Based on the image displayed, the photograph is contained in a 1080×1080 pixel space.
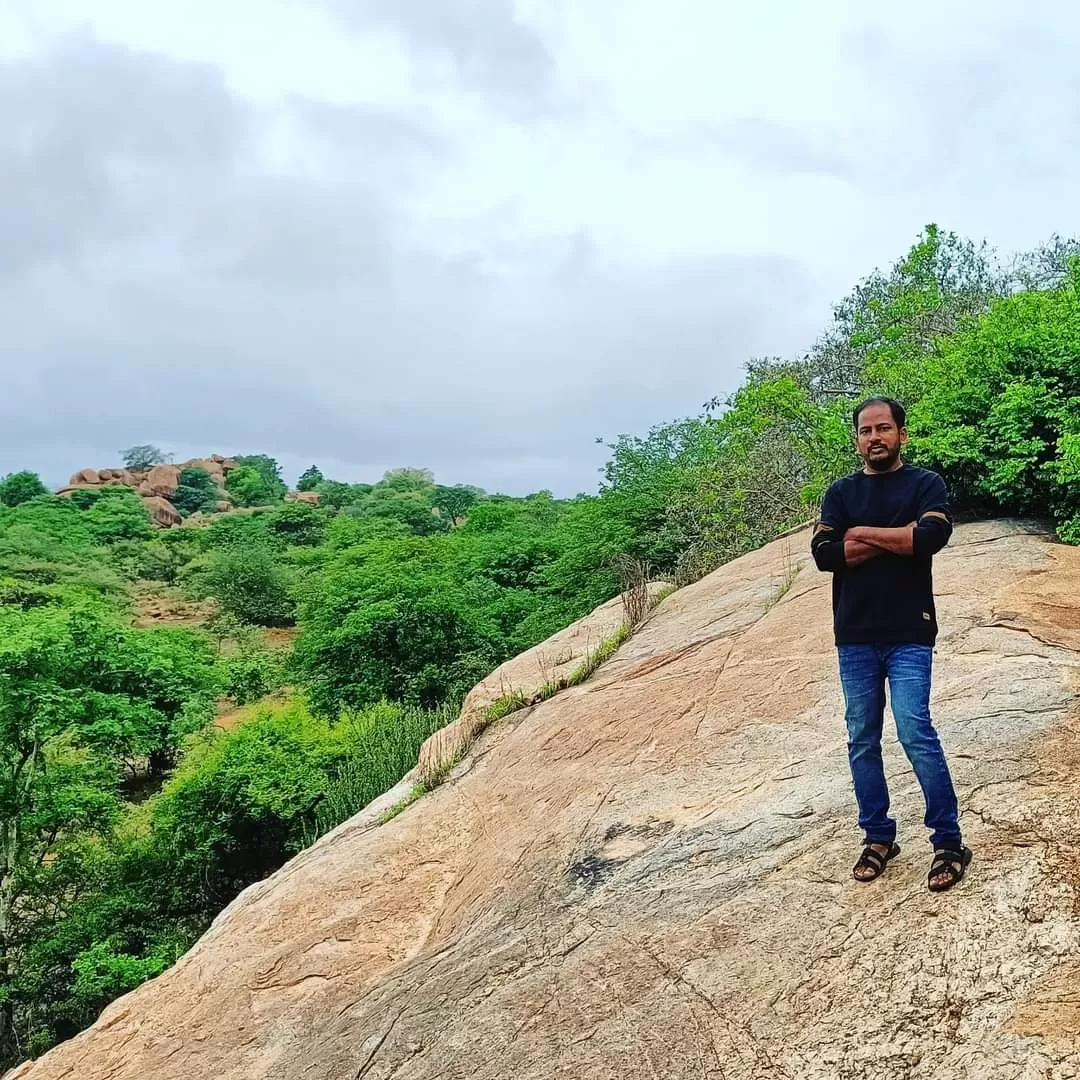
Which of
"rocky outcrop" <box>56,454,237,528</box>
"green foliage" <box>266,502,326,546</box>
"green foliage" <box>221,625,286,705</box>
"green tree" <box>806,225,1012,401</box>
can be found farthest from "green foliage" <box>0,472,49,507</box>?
"green tree" <box>806,225,1012,401</box>

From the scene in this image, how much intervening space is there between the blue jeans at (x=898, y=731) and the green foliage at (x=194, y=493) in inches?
3179

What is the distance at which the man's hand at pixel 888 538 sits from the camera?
342 centimetres

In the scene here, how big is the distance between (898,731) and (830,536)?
2.64ft

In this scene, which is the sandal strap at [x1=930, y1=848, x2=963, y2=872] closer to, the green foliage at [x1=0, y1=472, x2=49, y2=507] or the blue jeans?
the blue jeans

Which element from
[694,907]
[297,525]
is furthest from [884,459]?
[297,525]

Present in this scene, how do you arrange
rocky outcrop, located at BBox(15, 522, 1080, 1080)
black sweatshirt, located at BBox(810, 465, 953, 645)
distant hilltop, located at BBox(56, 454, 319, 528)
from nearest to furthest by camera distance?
1. rocky outcrop, located at BBox(15, 522, 1080, 1080)
2. black sweatshirt, located at BBox(810, 465, 953, 645)
3. distant hilltop, located at BBox(56, 454, 319, 528)

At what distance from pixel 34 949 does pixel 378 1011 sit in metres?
14.5

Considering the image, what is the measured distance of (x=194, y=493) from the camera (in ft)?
262

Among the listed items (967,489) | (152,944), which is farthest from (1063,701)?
(152,944)

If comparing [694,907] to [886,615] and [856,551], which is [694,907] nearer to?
[886,615]

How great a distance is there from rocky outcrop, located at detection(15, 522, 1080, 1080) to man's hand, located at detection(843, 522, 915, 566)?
Result: 1263 millimetres

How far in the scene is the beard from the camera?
3613mm

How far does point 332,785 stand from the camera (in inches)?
575

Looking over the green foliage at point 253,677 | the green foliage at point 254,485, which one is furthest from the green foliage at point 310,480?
the green foliage at point 253,677
